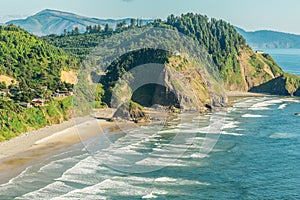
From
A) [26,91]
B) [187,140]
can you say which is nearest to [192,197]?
[187,140]

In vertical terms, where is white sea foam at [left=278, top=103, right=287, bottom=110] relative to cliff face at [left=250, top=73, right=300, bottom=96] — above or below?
below

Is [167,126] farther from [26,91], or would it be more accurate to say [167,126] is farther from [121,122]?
[26,91]

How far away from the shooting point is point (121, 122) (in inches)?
2958

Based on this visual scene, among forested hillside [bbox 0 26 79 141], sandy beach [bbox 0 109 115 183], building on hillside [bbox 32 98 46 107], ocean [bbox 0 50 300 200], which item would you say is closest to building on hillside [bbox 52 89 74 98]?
forested hillside [bbox 0 26 79 141]

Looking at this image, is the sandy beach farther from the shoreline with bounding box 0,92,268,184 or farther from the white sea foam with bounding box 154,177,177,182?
the white sea foam with bounding box 154,177,177,182

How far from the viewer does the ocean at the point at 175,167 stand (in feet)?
130

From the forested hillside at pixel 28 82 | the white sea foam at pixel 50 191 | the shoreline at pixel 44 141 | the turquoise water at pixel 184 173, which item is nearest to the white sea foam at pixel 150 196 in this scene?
the turquoise water at pixel 184 173

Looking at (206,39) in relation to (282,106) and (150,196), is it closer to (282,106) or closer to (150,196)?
(282,106)

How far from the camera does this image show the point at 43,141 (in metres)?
59.5

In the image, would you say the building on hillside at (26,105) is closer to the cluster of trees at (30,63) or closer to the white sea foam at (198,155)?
the cluster of trees at (30,63)

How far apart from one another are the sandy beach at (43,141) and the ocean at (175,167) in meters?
2.06

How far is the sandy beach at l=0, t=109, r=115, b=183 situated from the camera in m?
48.8

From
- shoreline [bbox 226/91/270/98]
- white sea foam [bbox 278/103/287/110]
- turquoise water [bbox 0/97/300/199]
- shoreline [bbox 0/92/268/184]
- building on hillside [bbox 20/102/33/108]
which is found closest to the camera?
turquoise water [bbox 0/97/300/199]

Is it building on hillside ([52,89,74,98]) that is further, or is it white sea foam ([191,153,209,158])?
building on hillside ([52,89,74,98])
